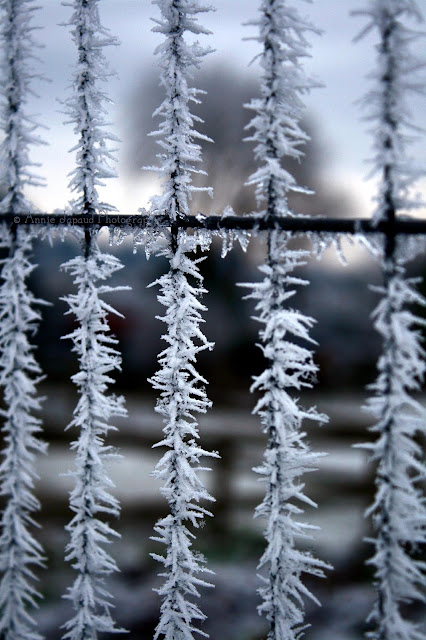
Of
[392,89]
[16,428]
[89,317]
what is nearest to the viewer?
[392,89]

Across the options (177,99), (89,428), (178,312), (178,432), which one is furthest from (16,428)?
(177,99)

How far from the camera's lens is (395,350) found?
1.18m

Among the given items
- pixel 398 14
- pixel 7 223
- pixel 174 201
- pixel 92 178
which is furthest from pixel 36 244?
pixel 398 14

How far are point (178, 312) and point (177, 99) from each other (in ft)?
1.96

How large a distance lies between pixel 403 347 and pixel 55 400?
40.8ft

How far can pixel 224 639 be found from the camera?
3037 millimetres

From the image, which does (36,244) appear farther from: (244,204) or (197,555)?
(244,204)

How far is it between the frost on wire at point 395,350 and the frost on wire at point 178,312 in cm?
48

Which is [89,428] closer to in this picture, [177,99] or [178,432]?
[178,432]

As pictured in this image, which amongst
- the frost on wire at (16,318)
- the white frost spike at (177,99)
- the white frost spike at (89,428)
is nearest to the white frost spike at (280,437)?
the white frost spike at (177,99)

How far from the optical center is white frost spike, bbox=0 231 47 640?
1617mm

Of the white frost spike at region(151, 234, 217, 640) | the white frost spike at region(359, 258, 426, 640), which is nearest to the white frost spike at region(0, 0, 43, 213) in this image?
the white frost spike at region(151, 234, 217, 640)

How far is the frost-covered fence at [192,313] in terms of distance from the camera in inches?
46.4

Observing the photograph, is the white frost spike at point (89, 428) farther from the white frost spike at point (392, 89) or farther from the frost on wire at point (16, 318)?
the white frost spike at point (392, 89)
